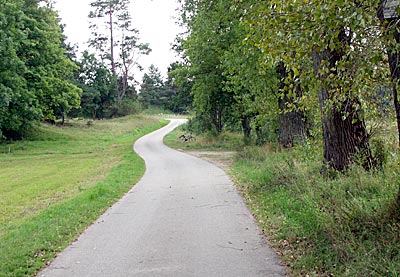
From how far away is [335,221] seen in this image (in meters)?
6.13

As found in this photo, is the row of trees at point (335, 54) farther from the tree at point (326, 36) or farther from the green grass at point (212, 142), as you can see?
the green grass at point (212, 142)

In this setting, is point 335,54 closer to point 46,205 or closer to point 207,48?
point 46,205

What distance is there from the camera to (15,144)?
39.8m

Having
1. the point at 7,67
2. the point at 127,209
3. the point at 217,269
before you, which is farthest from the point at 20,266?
the point at 7,67

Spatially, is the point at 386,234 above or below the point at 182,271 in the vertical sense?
above

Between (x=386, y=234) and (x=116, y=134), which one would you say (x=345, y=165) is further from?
(x=116, y=134)

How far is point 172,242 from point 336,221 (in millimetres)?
2613

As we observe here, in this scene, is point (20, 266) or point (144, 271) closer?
point (144, 271)

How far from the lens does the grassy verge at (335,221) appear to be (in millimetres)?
5055

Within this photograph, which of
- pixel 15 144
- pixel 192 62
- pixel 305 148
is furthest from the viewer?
pixel 15 144

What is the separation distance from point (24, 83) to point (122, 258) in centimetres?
3570


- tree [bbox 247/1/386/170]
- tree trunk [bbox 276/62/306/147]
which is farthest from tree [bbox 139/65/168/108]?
tree [bbox 247/1/386/170]

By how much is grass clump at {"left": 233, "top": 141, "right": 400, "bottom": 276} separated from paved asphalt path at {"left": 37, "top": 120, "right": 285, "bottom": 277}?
1.28 feet

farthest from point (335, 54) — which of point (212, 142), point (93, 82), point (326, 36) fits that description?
point (93, 82)
